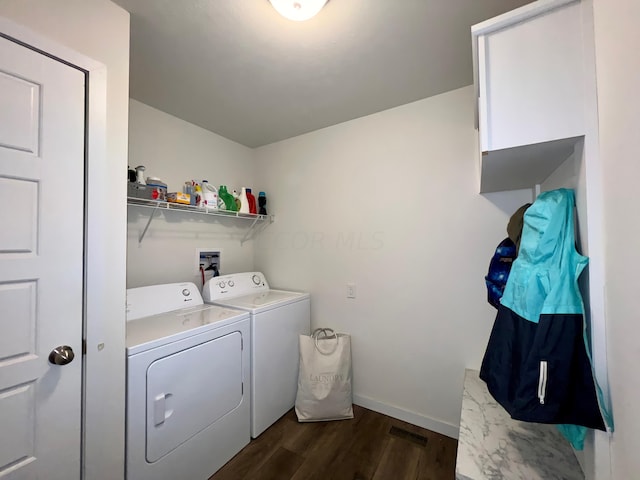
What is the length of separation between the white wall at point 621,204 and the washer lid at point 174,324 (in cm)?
171

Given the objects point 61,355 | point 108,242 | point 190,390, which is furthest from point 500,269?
point 61,355

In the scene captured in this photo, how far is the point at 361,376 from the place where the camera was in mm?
2135

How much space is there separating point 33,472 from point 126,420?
0.95 ft

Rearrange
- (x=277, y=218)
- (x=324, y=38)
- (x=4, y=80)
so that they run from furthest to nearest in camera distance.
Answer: (x=277, y=218), (x=324, y=38), (x=4, y=80)

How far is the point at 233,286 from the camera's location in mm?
2266

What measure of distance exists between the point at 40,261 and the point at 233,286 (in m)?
1.39

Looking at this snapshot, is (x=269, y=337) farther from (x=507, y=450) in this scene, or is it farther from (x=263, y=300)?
(x=507, y=450)

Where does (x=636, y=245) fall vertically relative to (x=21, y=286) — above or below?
above

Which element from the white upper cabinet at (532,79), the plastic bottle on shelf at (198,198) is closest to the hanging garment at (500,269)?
the white upper cabinet at (532,79)

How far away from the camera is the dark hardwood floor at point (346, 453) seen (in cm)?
150

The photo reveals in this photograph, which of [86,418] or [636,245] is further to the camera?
[86,418]

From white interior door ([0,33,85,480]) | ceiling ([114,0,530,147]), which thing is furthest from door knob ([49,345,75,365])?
ceiling ([114,0,530,147])

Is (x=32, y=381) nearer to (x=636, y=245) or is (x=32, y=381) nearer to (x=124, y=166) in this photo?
(x=124, y=166)

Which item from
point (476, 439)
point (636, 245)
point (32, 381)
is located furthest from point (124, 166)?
→ point (476, 439)
